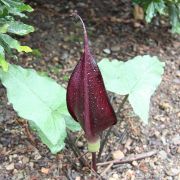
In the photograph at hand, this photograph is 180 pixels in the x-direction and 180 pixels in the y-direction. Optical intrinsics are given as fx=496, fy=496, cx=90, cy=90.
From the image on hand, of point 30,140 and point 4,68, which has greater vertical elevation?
point 4,68

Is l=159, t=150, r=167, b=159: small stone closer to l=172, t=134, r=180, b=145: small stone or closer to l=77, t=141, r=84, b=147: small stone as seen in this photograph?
l=172, t=134, r=180, b=145: small stone

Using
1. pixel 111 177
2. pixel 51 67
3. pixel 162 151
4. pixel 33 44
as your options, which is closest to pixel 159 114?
pixel 162 151

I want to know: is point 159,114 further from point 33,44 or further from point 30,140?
point 33,44

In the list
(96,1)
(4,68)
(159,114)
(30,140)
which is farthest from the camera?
(96,1)

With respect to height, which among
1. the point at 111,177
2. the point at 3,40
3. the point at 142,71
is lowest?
the point at 111,177

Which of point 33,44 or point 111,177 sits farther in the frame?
point 33,44

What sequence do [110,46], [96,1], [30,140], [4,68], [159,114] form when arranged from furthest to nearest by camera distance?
1. [96,1]
2. [110,46]
3. [159,114]
4. [30,140]
5. [4,68]

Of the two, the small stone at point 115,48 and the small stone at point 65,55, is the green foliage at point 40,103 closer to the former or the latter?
the small stone at point 65,55
